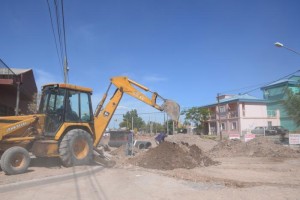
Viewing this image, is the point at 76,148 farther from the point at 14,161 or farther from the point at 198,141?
the point at 198,141

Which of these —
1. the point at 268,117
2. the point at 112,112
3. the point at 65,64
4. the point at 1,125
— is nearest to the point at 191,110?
the point at 268,117

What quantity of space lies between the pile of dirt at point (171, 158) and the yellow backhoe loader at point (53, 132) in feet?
8.38

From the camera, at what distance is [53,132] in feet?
40.9

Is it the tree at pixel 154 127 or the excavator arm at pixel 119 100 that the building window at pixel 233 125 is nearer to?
the tree at pixel 154 127

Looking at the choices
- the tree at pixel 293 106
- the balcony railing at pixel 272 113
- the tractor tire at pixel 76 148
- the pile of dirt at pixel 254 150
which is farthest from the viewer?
the balcony railing at pixel 272 113

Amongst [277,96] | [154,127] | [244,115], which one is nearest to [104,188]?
[244,115]

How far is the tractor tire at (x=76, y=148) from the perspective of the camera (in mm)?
12195

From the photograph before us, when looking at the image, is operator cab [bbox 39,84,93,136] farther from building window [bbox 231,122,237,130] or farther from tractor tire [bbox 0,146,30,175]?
building window [bbox 231,122,237,130]

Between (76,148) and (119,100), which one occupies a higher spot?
(119,100)

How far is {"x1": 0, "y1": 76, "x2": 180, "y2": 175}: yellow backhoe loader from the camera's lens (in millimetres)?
11156

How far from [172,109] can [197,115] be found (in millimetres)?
49379

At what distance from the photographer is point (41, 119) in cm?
1253

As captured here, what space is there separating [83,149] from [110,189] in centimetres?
440

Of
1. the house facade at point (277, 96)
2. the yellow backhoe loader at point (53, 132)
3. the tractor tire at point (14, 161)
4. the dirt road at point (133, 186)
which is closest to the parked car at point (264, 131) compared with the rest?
the house facade at point (277, 96)
